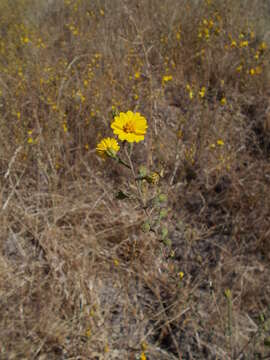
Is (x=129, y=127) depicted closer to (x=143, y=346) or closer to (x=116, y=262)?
(x=116, y=262)

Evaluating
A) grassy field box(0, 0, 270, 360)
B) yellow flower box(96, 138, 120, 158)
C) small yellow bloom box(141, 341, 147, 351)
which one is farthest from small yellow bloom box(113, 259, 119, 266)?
yellow flower box(96, 138, 120, 158)

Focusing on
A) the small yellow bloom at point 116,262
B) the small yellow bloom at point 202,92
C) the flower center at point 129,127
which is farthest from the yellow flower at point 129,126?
the small yellow bloom at point 202,92

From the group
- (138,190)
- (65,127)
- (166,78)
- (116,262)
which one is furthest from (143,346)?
(166,78)

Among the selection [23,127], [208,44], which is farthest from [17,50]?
[208,44]

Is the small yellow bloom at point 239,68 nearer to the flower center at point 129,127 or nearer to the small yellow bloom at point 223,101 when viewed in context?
the small yellow bloom at point 223,101

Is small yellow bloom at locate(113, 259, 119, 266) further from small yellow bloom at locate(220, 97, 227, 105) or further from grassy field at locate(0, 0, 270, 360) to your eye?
small yellow bloom at locate(220, 97, 227, 105)

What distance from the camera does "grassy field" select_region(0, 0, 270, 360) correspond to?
1438 millimetres

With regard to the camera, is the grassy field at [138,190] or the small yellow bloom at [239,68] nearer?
the grassy field at [138,190]

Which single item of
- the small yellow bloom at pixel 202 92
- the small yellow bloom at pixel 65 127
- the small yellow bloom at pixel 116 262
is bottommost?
the small yellow bloom at pixel 116 262

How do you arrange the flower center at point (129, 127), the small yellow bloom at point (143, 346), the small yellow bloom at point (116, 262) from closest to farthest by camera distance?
the flower center at point (129, 127), the small yellow bloom at point (143, 346), the small yellow bloom at point (116, 262)

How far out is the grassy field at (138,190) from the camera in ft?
4.72

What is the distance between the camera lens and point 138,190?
0.94 meters

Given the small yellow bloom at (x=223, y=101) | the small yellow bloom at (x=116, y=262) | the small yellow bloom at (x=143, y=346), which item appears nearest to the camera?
the small yellow bloom at (x=143, y=346)

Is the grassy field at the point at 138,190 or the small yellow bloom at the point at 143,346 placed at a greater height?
the grassy field at the point at 138,190
